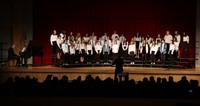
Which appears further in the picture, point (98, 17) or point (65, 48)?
point (98, 17)

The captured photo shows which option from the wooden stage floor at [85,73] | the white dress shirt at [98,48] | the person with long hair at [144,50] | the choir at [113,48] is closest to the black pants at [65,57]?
the choir at [113,48]

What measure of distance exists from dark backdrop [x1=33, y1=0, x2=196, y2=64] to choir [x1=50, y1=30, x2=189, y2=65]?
6.88ft

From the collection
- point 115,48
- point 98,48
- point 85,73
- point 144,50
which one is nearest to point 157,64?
point 144,50

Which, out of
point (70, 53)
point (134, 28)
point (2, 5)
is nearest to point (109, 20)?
point (134, 28)

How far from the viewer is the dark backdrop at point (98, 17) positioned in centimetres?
1970

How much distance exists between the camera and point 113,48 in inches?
690

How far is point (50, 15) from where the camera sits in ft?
65.5

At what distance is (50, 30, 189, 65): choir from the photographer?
16.8 m

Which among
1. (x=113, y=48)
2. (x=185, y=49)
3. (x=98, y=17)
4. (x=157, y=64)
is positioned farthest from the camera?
(x=98, y=17)

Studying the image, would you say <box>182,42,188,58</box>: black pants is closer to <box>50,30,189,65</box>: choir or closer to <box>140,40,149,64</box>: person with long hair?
<box>50,30,189,65</box>: choir

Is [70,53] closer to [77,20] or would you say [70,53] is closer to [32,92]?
[77,20]

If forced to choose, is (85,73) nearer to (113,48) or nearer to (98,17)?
(113,48)

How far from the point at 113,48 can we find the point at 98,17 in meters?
3.16

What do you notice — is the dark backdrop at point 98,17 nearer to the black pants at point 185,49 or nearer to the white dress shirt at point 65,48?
the black pants at point 185,49
